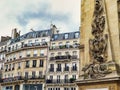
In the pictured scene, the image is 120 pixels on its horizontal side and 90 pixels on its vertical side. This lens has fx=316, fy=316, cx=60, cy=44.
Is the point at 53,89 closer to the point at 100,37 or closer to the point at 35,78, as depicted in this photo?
the point at 35,78

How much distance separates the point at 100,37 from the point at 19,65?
183 ft

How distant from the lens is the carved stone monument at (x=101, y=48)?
14.9 m

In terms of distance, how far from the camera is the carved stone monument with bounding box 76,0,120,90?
1495 cm

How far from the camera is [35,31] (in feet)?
242

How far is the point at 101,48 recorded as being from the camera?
51.8 feet

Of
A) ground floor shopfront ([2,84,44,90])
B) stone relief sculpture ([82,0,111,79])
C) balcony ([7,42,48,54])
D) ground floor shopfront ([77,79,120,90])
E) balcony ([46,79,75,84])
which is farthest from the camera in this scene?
balcony ([7,42,48,54])

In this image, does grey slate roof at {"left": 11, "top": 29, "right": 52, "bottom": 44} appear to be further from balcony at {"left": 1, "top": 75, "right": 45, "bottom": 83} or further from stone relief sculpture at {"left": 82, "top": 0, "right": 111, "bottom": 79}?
stone relief sculpture at {"left": 82, "top": 0, "right": 111, "bottom": 79}

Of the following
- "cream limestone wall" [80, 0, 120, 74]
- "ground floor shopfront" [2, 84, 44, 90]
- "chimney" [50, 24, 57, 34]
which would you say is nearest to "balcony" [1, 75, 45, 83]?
"ground floor shopfront" [2, 84, 44, 90]

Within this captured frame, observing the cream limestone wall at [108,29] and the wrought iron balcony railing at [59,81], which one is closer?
the cream limestone wall at [108,29]

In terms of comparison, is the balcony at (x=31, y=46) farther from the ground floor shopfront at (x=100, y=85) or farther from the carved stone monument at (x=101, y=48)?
the ground floor shopfront at (x=100, y=85)

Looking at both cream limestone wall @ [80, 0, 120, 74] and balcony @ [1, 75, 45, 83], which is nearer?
cream limestone wall @ [80, 0, 120, 74]

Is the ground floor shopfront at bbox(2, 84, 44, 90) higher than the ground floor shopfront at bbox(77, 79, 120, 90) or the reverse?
higher

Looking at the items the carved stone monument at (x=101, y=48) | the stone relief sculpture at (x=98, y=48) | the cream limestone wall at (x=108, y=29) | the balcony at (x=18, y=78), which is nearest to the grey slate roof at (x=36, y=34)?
the balcony at (x=18, y=78)

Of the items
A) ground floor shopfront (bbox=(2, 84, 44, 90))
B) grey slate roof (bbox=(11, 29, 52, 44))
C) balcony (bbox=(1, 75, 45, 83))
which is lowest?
ground floor shopfront (bbox=(2, 84, 44, 90))
